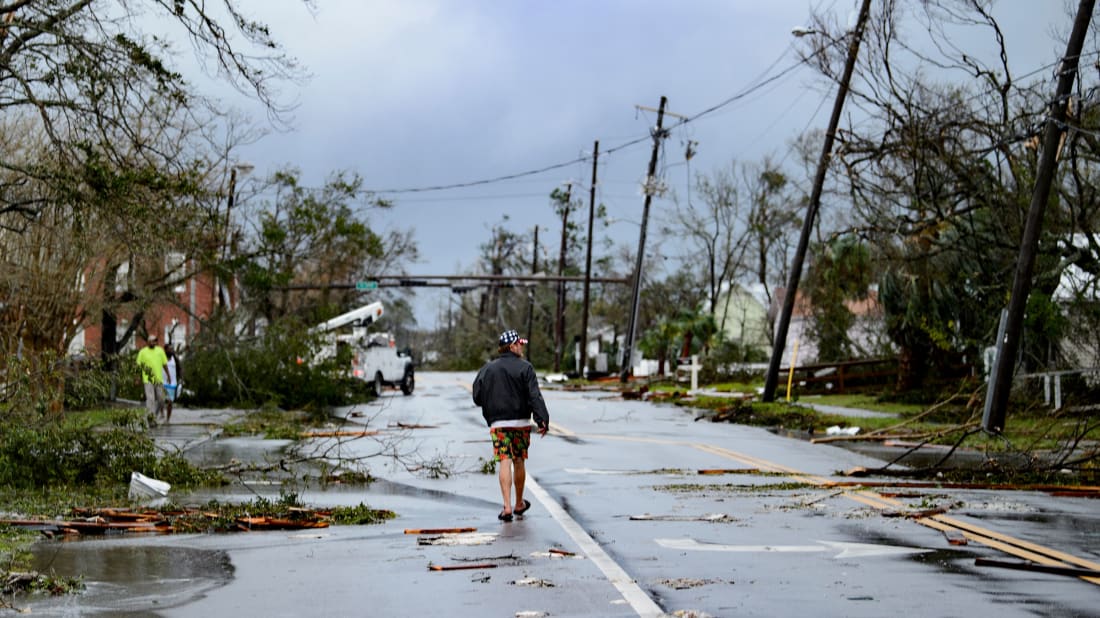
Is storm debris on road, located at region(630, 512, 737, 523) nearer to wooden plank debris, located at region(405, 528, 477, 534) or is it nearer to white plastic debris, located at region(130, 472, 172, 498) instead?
wooden plank debris, located at region(405, 528, 477, 534)

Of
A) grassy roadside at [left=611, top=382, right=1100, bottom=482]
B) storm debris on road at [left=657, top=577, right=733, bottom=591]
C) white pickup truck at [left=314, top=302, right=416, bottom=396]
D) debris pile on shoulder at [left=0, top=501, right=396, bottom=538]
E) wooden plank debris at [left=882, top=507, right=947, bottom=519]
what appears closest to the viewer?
storm debris on road at [left=657, top=577, right=733, bottom=591]

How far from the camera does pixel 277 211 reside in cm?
4709

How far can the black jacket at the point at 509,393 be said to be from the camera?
485 inches

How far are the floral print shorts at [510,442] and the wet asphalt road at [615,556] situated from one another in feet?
1.94

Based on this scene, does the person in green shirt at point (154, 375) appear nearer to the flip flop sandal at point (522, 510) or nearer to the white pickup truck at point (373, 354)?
the white pickup truck at point (373, 354)

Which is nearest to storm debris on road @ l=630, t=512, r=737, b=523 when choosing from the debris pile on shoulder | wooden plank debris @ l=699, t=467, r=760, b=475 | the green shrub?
the debris pile on shoulder

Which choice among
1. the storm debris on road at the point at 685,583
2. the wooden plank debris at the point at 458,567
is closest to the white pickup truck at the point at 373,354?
the wooden plank debris at the point at 458,567

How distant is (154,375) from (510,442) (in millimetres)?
15808

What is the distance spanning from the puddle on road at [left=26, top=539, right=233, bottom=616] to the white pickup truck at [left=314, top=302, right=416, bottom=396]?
29487mm

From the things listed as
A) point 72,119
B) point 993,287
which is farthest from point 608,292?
point 72,119

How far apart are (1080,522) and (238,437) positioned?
1599 cm

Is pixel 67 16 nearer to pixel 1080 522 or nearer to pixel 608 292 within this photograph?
pixel 1080 522

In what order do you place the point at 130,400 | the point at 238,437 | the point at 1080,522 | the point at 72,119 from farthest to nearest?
1. the point at 130,400
2. the point at 238,437
3. the point at 72,119
4. the point at 1080,522

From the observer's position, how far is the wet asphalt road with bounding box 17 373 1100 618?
7.54 metres
